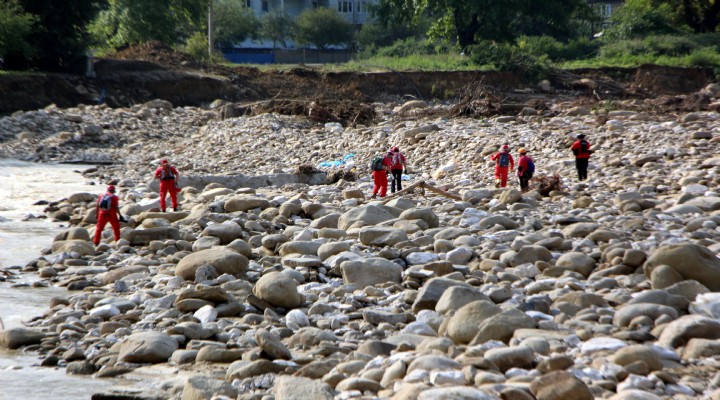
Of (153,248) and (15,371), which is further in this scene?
(153,248)

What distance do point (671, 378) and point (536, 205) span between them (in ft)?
23.8

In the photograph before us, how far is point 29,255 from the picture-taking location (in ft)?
36.8

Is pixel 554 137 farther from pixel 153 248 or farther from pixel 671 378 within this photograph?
pixel 671 378

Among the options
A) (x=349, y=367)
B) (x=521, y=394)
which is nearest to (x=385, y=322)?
(x=349, y=367)

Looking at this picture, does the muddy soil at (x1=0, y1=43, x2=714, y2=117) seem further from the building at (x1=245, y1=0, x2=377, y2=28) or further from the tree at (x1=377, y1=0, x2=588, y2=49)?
the building at (x1=245, y1=0, x2=377, y2=28)

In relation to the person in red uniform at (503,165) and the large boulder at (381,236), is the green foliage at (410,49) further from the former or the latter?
the large boulder at (381,236)

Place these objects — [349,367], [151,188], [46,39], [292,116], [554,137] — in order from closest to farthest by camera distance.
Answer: [349,367]
[151,188]
[554,137]
[292,116]
[46,39]

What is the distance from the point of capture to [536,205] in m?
12.2

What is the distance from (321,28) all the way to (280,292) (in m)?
52.4

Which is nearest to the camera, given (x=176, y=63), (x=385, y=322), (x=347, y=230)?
(x=385, y=322)

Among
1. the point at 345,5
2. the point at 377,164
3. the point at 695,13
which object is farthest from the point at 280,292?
the point at 345,5

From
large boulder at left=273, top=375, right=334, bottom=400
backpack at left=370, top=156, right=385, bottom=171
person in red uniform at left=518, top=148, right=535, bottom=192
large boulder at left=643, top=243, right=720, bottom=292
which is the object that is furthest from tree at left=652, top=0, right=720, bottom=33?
large boulder at left=273, top=375, right=334, bottom=400

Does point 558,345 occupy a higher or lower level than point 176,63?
lower

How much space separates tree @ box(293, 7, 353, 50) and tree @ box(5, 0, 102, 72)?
26.6m
